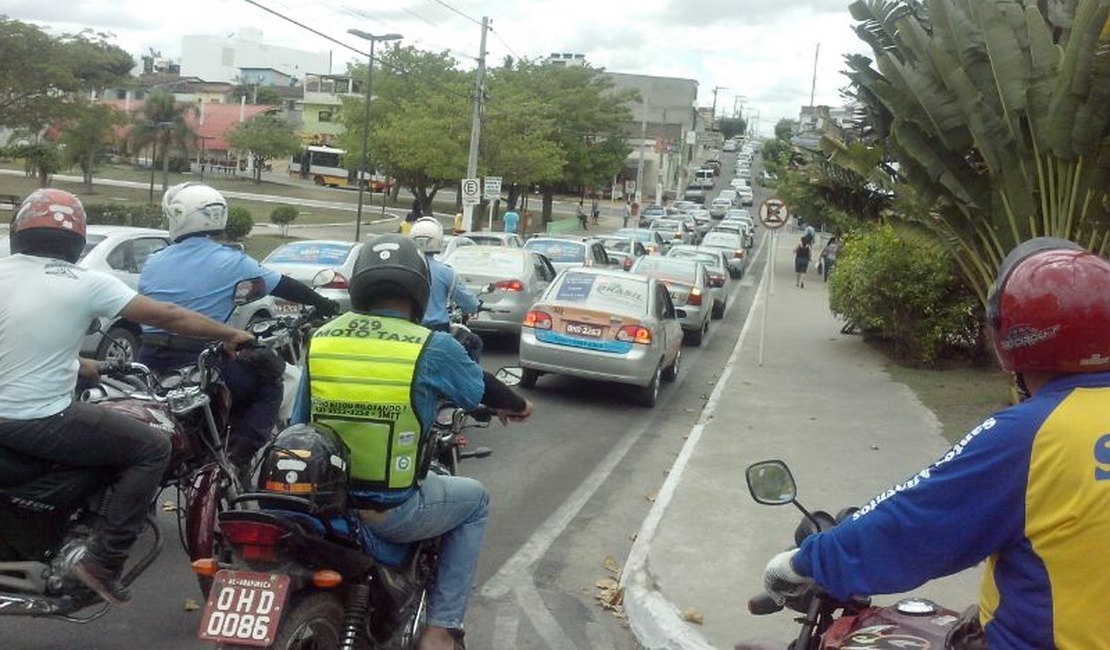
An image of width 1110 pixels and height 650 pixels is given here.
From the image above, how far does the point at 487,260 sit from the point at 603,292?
3771 millimetres

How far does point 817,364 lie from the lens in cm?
1823

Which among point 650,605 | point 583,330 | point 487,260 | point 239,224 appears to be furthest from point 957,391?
point 239,224

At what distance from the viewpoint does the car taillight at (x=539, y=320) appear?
12.9m

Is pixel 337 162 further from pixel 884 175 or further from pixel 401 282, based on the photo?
pixel 401 282

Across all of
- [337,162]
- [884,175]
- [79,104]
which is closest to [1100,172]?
[884,175]

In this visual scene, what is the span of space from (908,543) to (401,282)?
2.20 m

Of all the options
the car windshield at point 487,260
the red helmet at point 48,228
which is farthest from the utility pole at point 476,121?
the red helmet at point 48,228

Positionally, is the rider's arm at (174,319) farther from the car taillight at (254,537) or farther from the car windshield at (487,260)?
the car windshield at (487,260)

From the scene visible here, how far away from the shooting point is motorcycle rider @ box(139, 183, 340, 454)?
595 centimetres

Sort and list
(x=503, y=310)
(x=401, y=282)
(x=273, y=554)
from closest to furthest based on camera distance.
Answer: (x=273, y=554), (x=401, y=282), (x=503, y=310)

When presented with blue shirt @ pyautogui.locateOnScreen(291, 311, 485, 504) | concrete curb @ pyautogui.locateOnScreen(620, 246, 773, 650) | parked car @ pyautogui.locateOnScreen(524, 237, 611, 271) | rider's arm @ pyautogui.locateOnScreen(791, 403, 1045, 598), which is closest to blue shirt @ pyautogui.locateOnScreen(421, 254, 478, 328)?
concrete curb @ pyautogui.locateOnScreen(620, 246, 773, 650)

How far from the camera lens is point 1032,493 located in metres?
2.38

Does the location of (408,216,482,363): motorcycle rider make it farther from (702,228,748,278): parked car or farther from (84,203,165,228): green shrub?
(702,228,748,278): parked car

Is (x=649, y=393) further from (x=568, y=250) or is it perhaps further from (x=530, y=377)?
(x=568, y=250)
